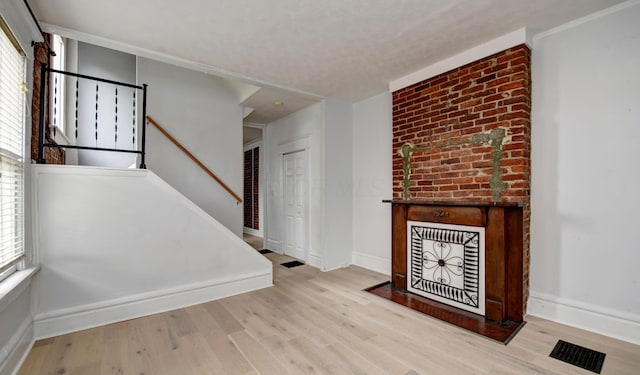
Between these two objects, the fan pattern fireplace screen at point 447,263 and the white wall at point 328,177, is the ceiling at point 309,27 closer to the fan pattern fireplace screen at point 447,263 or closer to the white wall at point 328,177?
the white wall at point 328,177

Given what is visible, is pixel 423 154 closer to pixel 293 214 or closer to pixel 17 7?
pixel 293 214

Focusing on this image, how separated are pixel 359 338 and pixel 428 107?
8.38 feet

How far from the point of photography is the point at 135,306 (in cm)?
264

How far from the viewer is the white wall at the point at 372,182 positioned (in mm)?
4012

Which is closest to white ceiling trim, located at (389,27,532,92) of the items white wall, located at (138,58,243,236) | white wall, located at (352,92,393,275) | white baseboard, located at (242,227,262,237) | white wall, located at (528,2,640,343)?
white wall, located at (528,2,640,343)

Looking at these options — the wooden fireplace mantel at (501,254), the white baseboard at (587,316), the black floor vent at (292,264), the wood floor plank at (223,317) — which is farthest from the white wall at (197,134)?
the white baseboard at (587,316)

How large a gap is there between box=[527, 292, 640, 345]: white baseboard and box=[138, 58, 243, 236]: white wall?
12.6 feet

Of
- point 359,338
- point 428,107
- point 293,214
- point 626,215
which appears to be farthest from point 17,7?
point 626,215

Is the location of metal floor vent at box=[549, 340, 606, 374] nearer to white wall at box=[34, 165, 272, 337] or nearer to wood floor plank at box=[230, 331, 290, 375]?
wood floor plank at box=[230, 331, 290, 375]

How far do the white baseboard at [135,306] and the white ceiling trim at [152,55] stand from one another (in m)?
2.37

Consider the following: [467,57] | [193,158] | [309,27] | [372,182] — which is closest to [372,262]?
[372,182]

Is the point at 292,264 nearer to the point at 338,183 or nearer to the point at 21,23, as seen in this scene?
the point at 338,183

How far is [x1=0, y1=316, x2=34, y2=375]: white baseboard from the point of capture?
5.76ft

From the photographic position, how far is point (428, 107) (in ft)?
10.7
